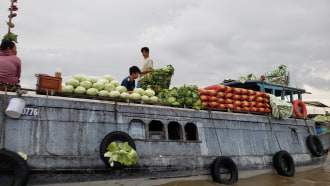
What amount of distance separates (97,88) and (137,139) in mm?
1580

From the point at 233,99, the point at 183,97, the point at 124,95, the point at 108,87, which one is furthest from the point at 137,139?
the point at 233,99

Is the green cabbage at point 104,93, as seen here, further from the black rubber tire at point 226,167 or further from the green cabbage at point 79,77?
the black rubber tire at point 226,167

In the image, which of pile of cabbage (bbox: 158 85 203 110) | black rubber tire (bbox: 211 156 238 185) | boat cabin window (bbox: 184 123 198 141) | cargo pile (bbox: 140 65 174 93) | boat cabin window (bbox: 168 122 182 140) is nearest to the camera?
black rubber tire (bbox: 211 156 238 185)

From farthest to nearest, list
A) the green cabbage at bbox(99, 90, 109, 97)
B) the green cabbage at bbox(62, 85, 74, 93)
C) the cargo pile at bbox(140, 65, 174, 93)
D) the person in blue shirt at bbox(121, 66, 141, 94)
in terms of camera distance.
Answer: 1. the cargo pile at bbox(140, 65, 174, 93)
2. the person in blue shirt at bbox(121, 66, 141, 94)
3. the green cabbage at bbox(99, 90, 109, 97)
4. the green cabbage at bbox(62, 85, 74, 93)

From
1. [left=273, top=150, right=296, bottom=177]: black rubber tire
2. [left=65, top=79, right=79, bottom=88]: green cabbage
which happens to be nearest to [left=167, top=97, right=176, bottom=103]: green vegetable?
[left=65, top=79, right=79, bottom=88]: green cabbage

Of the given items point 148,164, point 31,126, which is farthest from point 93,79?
point 148,164

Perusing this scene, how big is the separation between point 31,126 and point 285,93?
41.0 feet

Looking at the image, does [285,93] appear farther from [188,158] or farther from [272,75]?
[188,158]

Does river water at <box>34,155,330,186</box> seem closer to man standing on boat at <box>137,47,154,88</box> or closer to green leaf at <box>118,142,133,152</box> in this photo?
green leaf at <box>118,142,133,152</box>

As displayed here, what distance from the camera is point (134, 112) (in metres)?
6.05

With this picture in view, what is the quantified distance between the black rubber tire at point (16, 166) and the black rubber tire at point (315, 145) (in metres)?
11.1

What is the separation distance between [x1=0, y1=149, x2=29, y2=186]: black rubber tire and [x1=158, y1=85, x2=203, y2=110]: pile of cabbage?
3968mm

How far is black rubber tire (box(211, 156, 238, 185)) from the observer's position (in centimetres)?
664

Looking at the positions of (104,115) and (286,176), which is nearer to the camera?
(104,115)
